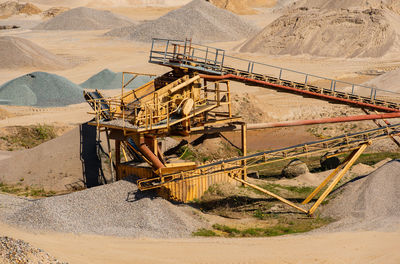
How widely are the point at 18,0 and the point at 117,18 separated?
36.9 metres

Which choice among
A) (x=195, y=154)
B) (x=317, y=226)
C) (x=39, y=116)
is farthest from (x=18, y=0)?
(x=317, y=226)

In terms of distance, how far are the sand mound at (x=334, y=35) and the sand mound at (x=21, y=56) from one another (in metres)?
24.1

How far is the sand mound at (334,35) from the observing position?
5984 cm

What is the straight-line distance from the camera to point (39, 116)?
3900cm

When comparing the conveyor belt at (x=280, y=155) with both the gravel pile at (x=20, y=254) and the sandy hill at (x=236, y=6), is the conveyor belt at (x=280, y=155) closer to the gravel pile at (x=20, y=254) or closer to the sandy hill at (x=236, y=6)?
the gravel pile at (x=20, y=254)

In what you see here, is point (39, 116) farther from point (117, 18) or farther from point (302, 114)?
point (117, 18)

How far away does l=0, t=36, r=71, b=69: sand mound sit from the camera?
60.6 metres

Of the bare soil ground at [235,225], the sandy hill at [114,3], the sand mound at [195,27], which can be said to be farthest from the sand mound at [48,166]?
the sandy hill at [114,3]

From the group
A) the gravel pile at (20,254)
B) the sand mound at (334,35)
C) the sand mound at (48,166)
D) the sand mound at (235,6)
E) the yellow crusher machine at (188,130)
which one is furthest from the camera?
the sand mound at (235,6)

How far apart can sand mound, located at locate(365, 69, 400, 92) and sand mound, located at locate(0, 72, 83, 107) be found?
24.1 metres

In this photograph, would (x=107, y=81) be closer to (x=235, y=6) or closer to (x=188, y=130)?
(x=188, y=130)

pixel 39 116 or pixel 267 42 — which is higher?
pixel 267 42

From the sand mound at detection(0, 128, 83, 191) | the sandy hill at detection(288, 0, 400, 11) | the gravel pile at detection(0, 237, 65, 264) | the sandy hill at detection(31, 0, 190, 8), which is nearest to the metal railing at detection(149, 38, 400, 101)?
the sand mound at detection(0, 128, 83, 191)

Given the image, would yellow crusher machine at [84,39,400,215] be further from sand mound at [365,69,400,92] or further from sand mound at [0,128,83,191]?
sand mound at [365,69,400,92]
